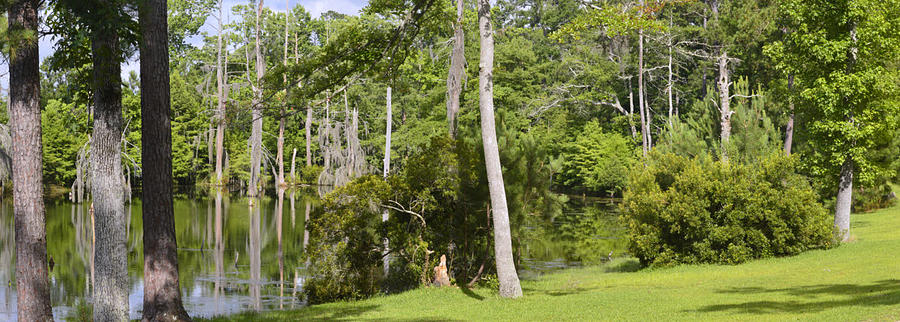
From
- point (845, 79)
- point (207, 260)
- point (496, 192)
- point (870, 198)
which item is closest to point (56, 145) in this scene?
point (207, 260)

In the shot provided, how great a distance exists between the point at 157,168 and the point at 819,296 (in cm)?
1087

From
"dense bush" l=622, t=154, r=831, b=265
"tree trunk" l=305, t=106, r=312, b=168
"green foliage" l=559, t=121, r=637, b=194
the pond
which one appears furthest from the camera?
"tree trunk" l=305, t=106, r=312, b=168

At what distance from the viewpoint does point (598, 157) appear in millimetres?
55781

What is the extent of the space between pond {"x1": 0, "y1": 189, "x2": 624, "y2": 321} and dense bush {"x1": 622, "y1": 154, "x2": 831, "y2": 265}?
297 centimetres

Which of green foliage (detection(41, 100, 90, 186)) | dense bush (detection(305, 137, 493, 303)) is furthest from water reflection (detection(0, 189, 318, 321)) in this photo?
green foliage (detection(41, 100, 90, 186))

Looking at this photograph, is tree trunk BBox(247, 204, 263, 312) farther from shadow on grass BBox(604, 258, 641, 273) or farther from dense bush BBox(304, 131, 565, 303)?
shadow on grass BBox(604, 258, 641, 273)

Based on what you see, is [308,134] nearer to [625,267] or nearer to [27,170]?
[625,267]

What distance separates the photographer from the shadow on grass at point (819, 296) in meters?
11.1

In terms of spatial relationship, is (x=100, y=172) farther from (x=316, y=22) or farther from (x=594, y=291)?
(x=316, y=22)

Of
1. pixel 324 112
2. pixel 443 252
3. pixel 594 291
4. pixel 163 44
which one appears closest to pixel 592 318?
pixel 594 291

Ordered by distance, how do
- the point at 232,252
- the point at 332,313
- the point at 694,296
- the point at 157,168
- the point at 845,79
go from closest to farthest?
the point at 157,168
the point at 694,296
the point at 332,313
the point at 845,79
the point at 232,252

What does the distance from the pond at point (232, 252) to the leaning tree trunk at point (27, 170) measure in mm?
4990

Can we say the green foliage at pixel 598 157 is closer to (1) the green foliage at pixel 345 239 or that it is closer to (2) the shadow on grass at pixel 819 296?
(1) the green foliage at pixel 345 239

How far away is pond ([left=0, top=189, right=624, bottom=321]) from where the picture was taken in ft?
58.7
